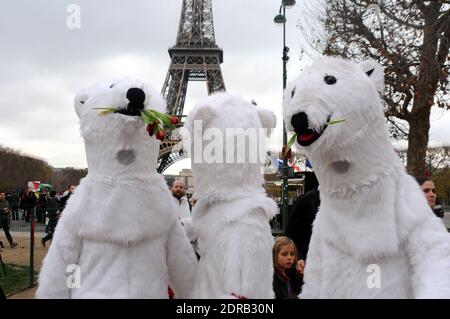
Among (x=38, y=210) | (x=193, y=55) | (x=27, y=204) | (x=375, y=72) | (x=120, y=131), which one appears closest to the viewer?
(x=375, y=72)

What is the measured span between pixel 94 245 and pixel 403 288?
155 cm

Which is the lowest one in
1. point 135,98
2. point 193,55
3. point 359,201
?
point 359,201

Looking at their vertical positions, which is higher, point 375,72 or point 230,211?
point 375,72

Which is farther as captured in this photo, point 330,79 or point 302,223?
point 302,223

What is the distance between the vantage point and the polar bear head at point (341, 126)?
6.91ft

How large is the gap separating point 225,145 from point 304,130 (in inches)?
22.4

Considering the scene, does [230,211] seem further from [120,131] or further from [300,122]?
[120,131]

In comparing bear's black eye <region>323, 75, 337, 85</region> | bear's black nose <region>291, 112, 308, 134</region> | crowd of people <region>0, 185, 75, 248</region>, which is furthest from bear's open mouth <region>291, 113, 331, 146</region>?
crowd of people <region>0, 185, 75, 248</region>

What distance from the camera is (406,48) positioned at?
30.2 ft

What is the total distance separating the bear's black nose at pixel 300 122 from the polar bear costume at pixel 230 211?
494 millimetres

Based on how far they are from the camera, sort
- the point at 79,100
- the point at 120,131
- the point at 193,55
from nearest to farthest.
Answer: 1. the point at 120,131
2. the point at 79,100
3. the point at 193,55

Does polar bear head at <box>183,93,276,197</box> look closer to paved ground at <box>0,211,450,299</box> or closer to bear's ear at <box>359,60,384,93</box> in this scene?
bear's ear at <box>359,60,384,93</box>

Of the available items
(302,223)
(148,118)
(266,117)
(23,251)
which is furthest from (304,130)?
(23,251)

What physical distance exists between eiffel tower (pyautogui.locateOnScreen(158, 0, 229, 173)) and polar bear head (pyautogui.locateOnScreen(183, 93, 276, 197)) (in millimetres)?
31685
